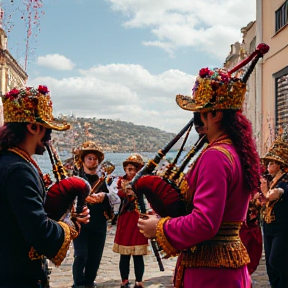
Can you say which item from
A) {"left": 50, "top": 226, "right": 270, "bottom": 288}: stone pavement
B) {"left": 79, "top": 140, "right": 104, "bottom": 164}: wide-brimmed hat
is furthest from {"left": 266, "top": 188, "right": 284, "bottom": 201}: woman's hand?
{"left": 79, "top": 140, "right": 104, "bottom": 164}: wide-brimmed hat

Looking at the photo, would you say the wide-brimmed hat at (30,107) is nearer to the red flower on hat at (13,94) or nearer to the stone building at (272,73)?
the red flower on hat at (13,94)

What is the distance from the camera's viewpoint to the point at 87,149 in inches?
224

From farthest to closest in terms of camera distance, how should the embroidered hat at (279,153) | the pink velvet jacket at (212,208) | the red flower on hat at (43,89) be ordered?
the embroidered hat at (279,153)
the red flower on hat at (43,89)
the pink velvet jacket at (212,208)

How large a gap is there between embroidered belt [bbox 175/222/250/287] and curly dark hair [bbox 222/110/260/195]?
28 cm

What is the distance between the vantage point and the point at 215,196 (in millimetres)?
2348

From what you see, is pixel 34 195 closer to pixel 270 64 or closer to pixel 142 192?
pixel 142 192

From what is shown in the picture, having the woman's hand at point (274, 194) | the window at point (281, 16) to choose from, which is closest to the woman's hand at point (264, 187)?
the woman's hand at point (274, 194)

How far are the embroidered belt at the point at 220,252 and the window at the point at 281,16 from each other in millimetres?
9730

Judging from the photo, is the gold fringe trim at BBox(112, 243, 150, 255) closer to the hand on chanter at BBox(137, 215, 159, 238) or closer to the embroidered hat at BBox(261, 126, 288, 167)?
the embroidered hat at BBox(261, 126, 288, 167)

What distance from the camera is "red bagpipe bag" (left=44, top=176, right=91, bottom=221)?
9.35ft

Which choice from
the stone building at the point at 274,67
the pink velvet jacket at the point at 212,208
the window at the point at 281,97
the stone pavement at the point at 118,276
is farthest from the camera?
the stone building at the point at 274,67

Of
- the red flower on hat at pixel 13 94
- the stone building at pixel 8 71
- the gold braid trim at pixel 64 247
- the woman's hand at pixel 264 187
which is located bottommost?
the gold braid trim at pixel 64 247

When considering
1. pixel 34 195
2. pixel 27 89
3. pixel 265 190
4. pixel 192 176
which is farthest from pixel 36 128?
pixel 265 190

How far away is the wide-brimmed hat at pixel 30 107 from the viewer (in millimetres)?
2791
